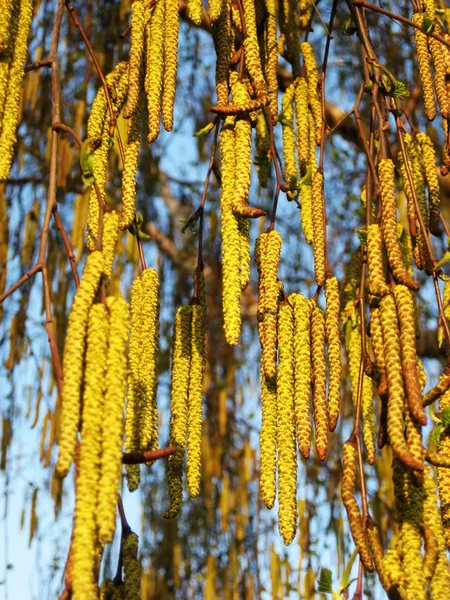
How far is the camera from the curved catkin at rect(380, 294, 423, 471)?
2.96ft

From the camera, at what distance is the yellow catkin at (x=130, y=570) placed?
0.93m

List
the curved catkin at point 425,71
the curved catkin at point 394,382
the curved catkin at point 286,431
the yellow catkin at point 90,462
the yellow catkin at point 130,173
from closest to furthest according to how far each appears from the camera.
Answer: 1. the yellow catkin at point 90,462
2. the curved catkin at point 394,382
3. the curved catkin at point 286,431
4. the yellow catkin at point 130,173
5. the curved catkin at point 425,71

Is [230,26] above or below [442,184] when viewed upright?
below

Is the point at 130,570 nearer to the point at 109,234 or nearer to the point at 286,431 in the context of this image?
the point at 286,431

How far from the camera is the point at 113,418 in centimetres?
81

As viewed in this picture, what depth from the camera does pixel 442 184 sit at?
9.47 feet

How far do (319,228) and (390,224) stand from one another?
0.58 feet

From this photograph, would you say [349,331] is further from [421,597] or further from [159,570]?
[159,570]

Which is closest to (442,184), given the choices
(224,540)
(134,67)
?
(224,540)

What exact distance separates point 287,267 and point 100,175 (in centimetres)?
284

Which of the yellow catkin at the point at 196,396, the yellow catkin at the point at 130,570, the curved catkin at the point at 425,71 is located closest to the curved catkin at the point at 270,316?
the yellow catkin at the point at 196,396

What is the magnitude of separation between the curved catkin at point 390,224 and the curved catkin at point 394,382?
35 millimetres

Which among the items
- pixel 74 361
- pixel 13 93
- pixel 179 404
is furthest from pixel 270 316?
pixel 13 93

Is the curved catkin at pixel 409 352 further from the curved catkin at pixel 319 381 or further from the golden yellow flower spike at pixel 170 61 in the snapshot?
the golden yellow flower spike at pixel 170 61
